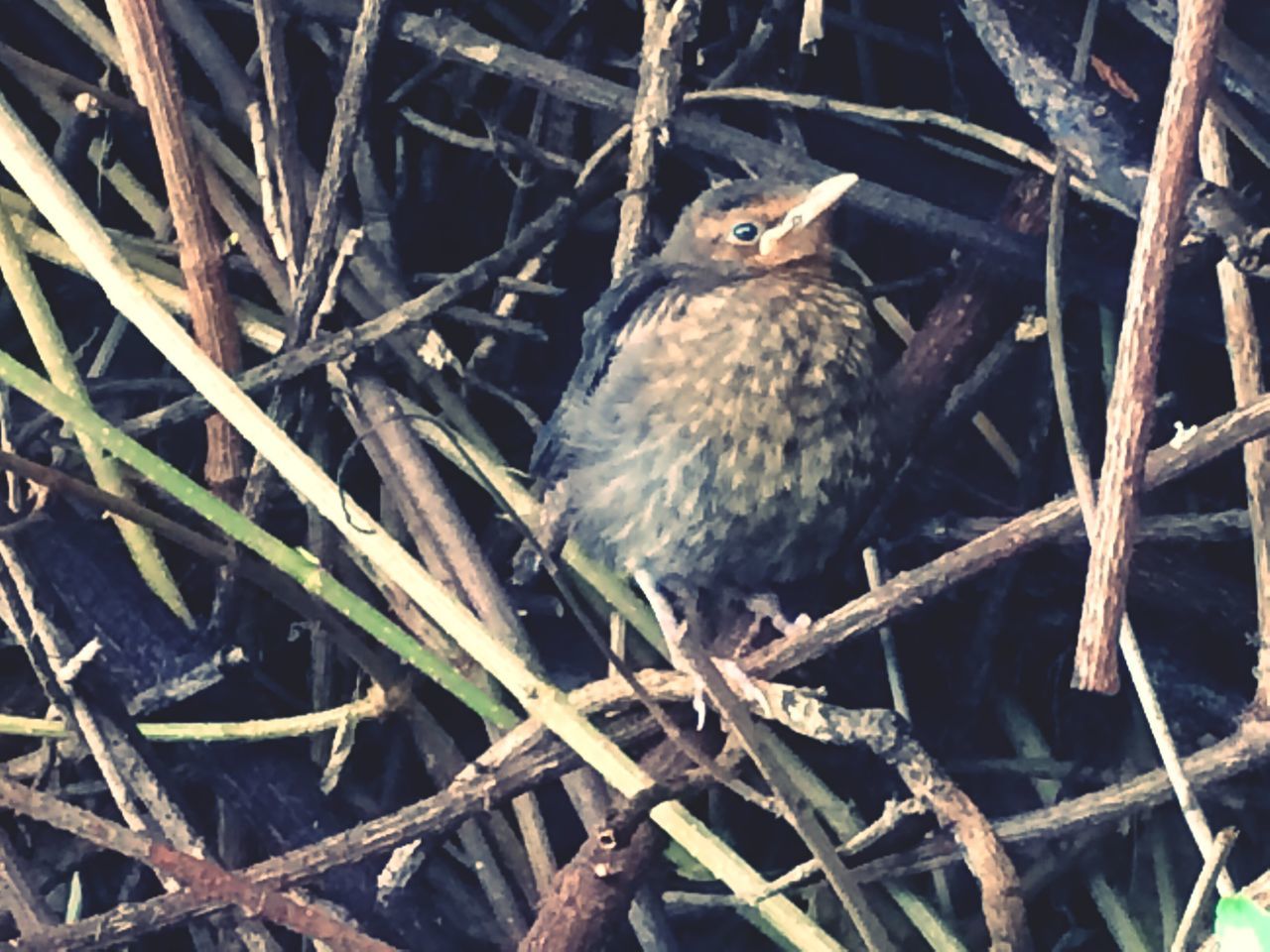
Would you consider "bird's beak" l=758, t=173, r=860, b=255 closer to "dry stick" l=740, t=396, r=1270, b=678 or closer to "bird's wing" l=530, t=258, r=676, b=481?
"bird's wing" l=530, t=258, r=676, b=481

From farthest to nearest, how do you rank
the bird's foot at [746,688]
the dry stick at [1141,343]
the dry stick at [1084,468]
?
the bird's foot at [746,688], the dry stick at [1084,468], the dry stick at [1141,343]

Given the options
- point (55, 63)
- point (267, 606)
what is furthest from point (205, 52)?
point (267, 606)

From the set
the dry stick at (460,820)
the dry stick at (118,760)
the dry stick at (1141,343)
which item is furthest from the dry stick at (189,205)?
the dry stick at (1141,343)

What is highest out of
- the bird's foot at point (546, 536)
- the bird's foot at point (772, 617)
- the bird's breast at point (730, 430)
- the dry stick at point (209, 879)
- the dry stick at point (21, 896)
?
the bird's breast at point (730, 430)

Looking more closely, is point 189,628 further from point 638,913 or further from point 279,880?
point 638,913

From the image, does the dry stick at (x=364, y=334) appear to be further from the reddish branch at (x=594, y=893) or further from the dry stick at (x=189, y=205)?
the reddish branch at (x=594, y=893)

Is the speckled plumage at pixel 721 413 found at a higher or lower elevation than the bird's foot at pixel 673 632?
higher
